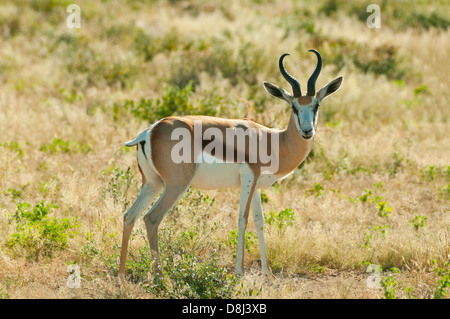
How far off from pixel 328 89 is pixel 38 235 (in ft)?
12.7

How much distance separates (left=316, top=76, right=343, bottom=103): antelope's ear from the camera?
649 centimetres

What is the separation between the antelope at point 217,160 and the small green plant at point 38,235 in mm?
1305

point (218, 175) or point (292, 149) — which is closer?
point (218, 175)

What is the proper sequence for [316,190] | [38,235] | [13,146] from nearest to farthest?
[38,235], [316,190], [13,146]

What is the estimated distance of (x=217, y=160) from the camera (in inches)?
246

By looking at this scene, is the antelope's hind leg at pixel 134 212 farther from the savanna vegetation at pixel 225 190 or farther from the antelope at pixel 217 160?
the savanna vegetation at pixel 225 190

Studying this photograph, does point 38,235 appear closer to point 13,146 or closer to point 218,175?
point 218,175

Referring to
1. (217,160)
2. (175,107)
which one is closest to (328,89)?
(217,160)

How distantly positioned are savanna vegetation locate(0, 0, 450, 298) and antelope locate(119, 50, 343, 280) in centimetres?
52

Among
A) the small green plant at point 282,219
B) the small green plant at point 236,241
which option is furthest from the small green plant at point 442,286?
the small green plant at point 236,241

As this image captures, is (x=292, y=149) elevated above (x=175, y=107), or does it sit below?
below

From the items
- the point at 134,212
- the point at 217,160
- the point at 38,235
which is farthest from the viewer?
the point at 38,235

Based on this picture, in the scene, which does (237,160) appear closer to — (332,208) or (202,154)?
(202,154)

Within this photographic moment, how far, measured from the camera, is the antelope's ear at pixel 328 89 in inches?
255
